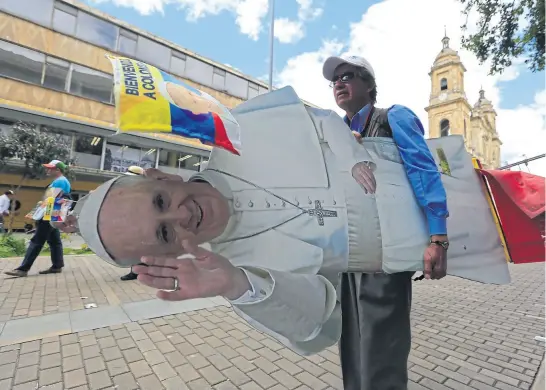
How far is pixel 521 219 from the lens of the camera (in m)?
1.70

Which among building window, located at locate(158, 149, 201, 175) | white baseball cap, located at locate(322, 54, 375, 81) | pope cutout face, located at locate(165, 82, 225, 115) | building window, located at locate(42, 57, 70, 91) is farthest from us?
building window, located at locate(158, 149, 201, 175)

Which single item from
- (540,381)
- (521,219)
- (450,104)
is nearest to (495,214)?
(521,219)

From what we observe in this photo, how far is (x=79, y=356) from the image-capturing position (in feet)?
8.91

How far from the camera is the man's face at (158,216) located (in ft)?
3.73

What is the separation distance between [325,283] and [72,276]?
6.00m

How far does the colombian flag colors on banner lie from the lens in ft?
2.77

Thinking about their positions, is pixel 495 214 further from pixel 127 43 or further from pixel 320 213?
pixel 127 43

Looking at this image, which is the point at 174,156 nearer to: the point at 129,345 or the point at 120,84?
the point at 129,345

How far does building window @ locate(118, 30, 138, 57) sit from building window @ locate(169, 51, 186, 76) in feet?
8.00

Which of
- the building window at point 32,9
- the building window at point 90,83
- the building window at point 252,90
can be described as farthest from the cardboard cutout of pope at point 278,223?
the building window at point 252,90

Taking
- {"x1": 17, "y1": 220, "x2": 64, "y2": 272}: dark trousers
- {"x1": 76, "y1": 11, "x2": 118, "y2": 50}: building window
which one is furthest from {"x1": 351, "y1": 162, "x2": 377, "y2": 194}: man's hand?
{"x1": 76, "y1": 11, "x2": 118, "y2": 50}: building window

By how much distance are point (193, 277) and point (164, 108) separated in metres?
0.55

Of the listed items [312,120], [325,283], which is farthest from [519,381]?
[312,120]

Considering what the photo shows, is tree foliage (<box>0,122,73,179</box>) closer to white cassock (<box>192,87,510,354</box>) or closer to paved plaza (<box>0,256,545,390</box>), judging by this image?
paved plaza (<box>0,256,545,390</box>)
